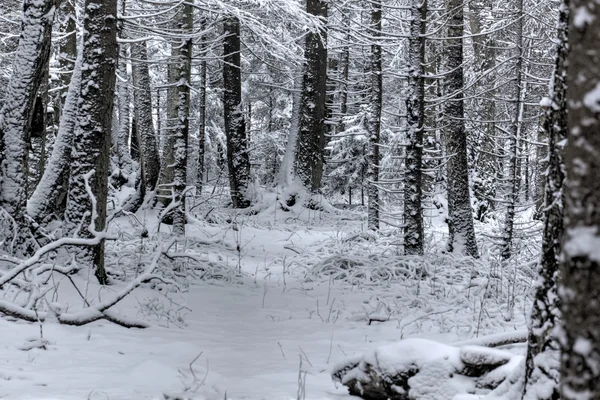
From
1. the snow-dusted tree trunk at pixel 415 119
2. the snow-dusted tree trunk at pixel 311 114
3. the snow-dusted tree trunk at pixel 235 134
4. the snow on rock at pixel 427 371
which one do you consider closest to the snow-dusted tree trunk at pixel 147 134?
the snow-dusted tree trunk at pixel 235 134

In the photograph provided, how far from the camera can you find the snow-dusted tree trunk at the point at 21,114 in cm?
631

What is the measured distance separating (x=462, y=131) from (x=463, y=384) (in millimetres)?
7091

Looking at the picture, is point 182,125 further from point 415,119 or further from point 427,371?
point 427,371

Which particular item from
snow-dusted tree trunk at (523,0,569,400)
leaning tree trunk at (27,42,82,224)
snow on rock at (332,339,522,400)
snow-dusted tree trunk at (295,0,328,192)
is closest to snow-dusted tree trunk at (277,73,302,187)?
snow-dusted tree trunk at (295,0,328,192)

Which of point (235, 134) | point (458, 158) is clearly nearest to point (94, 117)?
point (458, 158)

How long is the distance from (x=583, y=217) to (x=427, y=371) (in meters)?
2.14

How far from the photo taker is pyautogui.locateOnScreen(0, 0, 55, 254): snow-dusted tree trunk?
631cm

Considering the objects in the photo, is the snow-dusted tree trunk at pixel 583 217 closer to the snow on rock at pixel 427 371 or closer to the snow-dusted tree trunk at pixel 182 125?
the snow on rock at pixel 427 371

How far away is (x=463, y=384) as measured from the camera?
3.21 m

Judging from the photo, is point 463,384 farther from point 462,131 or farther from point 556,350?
point 462,131

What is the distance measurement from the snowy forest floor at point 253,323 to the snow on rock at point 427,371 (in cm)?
31

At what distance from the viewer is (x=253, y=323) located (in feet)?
19.0

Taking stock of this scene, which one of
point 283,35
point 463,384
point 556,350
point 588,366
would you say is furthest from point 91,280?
point 283,35

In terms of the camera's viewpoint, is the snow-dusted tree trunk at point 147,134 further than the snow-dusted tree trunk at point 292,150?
No
